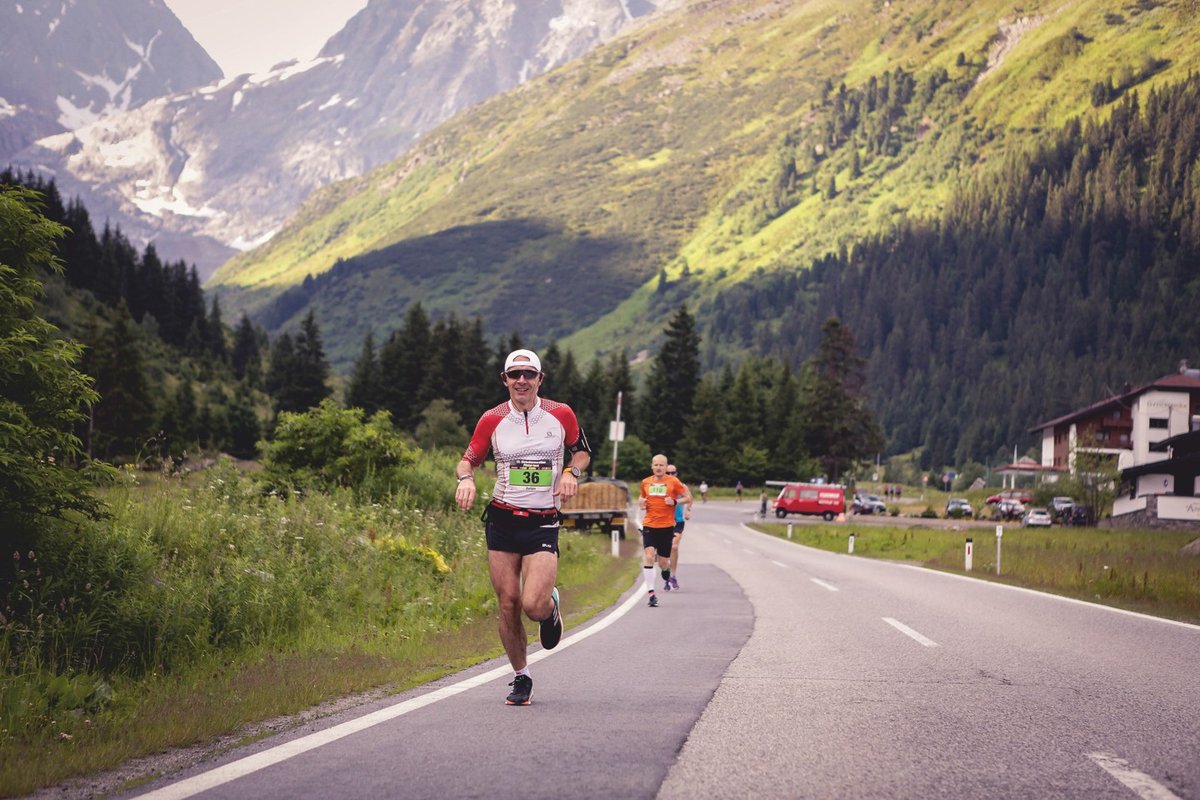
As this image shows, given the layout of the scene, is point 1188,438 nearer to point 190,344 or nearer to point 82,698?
point 82,698

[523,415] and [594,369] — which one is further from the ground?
[594,369]

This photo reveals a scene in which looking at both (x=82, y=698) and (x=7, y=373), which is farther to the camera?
(x=7, y=373)

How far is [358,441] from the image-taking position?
2230 centimetres

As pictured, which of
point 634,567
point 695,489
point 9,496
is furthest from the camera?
point 695,489

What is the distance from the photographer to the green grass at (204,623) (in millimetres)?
6551

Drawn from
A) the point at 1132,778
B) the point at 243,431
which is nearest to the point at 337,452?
the point at 1132,778

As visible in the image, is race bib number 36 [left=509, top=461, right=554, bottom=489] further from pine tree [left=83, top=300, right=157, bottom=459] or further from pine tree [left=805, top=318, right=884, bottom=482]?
pine tree [left=805, top=318, right=884, bottom=482]

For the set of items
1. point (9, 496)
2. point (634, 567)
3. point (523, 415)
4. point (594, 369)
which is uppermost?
point (594, 369)

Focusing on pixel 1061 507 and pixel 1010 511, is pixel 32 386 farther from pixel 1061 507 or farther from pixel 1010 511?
pixel 1010 511

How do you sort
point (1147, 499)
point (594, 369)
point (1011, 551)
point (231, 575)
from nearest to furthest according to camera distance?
point (231, 575) → point (1011, 551) → point (1147, 499) → point (594, 369)

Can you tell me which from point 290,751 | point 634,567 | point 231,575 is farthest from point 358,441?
point 290,751

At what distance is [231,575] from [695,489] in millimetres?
87646

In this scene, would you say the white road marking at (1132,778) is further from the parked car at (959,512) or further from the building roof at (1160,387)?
the building roof at (1160,387)

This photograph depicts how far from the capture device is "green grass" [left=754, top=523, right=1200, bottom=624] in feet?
57.7
